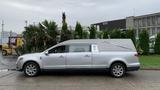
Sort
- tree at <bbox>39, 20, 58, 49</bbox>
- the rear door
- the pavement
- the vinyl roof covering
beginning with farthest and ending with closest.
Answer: tree at <bbox>39, 20, 58, 49</bbox> < the vinyl roof covering < the rear door < the pavement

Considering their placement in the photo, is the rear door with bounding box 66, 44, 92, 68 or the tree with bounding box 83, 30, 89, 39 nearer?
the rear door with bounding box 66, 44, 92, 68

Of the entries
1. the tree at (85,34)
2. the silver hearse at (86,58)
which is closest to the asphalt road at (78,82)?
the silver hearse at (86,58)

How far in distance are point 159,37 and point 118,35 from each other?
4218 millimetres

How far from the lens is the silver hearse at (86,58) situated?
47.1 feet

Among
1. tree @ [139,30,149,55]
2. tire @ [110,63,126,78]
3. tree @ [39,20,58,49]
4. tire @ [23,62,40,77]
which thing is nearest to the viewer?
tire @ [110,63,126,78]

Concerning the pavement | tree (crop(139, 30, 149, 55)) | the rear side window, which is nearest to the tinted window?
the rear side window

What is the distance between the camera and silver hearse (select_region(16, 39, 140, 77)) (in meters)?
14.4

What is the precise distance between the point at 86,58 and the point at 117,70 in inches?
60.5

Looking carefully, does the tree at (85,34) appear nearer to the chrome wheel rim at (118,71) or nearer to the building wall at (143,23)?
the chrome wheel rim at (118,71)

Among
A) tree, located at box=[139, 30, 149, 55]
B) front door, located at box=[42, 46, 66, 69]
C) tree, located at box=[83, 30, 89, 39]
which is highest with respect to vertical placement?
tree, located at box=[83, 30, 89, 39]

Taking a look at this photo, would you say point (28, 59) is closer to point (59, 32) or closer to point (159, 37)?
point (59, 32)

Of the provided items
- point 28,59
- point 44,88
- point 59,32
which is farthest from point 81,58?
point 59,32

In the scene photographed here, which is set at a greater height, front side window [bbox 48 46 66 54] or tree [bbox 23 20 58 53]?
tree [bbox 23 20 58 53]

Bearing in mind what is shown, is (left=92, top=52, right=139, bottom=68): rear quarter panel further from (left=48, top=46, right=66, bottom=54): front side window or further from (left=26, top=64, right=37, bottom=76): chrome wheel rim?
(left=26, top=64, right=37, bottom=76): chrome wheel rim
